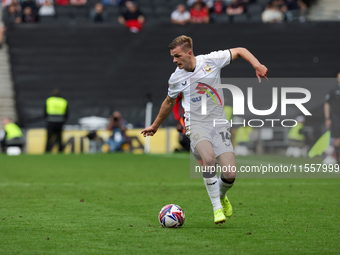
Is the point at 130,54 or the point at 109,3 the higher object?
the point at 109,3

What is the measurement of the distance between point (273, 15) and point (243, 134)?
604 cm

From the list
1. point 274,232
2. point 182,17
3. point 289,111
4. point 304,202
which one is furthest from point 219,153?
point 182,17

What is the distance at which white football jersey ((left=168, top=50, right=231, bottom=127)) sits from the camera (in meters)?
6.01

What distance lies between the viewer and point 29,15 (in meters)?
24.3

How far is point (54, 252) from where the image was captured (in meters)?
4.35

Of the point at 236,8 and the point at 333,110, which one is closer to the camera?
the point at 333,110

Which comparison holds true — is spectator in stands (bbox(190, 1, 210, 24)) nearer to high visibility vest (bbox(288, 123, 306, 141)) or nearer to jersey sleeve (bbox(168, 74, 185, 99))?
high visibility vest (bbox(288, 123, 306, 141))

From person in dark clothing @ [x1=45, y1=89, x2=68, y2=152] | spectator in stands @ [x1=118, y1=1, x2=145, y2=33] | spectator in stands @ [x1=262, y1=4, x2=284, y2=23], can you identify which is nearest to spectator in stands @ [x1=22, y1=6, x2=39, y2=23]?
spectator in stands @ [x1=118, y1=1, x2=145, y2=33]

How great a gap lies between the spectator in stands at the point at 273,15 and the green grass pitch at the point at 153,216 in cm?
1455

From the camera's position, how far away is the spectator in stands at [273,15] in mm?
24828

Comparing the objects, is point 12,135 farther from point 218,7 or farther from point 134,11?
point 218,7

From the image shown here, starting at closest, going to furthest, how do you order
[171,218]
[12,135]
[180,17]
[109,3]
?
[171,218] → [12,135] → [180,17] → [109,3]

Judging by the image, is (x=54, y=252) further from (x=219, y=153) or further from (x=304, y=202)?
(x=304, y=202)

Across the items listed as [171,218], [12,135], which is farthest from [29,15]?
[171,218]
